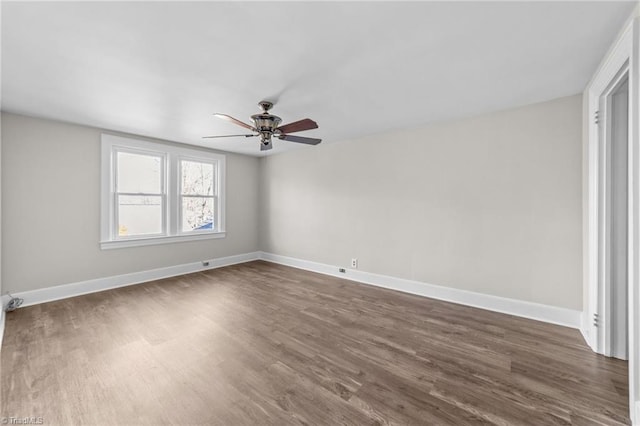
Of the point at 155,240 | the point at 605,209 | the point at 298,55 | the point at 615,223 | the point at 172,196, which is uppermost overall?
the point at 298,55

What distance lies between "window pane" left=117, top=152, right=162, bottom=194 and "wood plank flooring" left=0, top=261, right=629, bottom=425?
182 cm

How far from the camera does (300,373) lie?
192 cm

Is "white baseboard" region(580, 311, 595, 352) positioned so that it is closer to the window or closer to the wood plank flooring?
the wood plank flooring

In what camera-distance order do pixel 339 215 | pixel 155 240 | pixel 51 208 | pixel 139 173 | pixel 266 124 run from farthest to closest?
1. pixel 339 215
2. pixel 155 240
3. pixel 139 173
4. pixel 51 208
5. pixel 266 124

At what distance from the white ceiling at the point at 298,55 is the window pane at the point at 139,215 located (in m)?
1.45

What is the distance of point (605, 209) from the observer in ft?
6.92

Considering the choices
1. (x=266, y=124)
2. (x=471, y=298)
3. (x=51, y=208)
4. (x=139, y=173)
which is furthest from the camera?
(x=139, y=173)

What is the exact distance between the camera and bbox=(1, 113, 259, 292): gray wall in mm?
3121

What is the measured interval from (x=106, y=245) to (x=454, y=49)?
494 centimetres

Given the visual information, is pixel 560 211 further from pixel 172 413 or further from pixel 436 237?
pixel 172 413

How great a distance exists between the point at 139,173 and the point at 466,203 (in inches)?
198

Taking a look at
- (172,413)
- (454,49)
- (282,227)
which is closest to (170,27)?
(454,49)

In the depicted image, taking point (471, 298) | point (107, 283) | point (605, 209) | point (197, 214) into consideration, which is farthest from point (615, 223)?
point (107, 283)

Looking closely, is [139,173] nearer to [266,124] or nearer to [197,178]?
[197,178]
